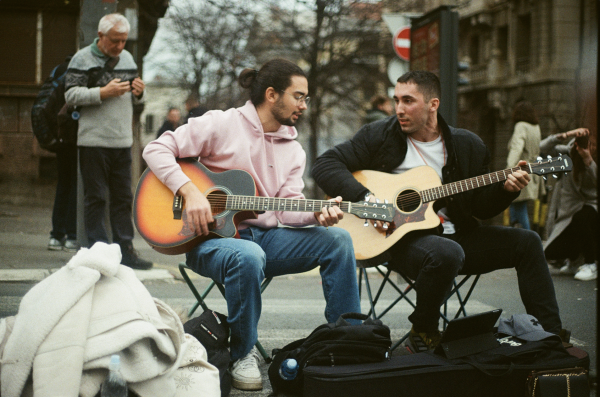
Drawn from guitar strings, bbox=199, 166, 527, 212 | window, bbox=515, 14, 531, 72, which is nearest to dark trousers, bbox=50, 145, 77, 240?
guitar strings, bbox=199, 166, 527, 212

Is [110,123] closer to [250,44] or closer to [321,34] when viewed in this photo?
[321,34]

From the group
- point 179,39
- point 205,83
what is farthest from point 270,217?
point 205,83

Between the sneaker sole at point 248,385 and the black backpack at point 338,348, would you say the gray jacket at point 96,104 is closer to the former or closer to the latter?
the sneaker sole at point 248,385

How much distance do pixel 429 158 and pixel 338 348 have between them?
1567 millimetres

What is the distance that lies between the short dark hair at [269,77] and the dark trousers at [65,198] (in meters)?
3.32

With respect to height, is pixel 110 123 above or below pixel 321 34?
below

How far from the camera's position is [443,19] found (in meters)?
7.02

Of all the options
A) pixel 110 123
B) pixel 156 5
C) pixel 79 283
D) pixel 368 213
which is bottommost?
pixel 79 283

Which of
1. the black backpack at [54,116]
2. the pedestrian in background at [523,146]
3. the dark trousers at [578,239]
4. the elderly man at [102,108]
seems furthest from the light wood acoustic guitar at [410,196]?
the pedestrian in background at [523,146]

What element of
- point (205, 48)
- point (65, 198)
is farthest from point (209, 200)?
point (205, 48)

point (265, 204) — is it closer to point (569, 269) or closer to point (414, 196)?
point (414, 196)

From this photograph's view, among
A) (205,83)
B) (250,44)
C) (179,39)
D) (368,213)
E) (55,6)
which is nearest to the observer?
(368,213)

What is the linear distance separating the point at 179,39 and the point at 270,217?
21.8 meters

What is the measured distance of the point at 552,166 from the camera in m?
3.67
